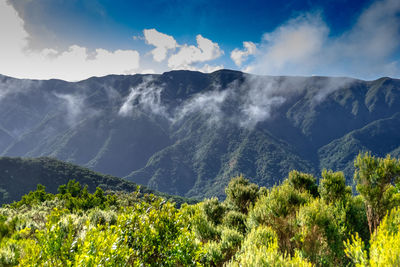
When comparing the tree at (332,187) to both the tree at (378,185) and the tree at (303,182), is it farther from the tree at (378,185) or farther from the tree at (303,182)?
the tree at (303,182)

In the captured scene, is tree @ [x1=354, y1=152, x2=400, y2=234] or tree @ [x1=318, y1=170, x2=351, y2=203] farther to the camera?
tree @ [x1=318, y1=170, x2=351, y2=203]

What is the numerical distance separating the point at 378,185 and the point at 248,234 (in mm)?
7448

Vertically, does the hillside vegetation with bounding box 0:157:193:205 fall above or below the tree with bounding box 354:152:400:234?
below

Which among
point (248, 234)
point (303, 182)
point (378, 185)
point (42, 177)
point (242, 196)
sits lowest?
point (42, 177)

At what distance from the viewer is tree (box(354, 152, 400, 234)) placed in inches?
457

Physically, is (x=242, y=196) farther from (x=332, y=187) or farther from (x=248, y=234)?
(x=248, y=234)

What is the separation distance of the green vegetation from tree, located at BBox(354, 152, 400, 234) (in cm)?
4

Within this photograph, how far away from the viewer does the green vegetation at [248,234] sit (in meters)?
5.51

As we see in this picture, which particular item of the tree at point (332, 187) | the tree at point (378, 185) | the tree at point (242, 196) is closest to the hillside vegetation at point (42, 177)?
the tree at point (242, 196)

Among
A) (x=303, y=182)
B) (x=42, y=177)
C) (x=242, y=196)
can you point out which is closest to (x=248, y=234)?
(x=242, y=196)

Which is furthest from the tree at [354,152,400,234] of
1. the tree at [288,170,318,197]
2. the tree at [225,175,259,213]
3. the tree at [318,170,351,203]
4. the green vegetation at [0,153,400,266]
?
the tree at [225,175,259,213]

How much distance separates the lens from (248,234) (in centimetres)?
1012

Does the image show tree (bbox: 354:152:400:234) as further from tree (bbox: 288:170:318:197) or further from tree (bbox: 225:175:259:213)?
tree (bbox: 225:175:259:213)

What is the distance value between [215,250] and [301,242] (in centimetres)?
403
